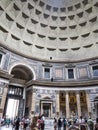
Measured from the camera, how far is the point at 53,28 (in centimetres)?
2836

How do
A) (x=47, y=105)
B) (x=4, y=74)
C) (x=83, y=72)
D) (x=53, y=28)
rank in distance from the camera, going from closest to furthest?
(x=4, y=74) → (x=47, y=105) → (x=83, y=72) → (x=53, y=28)

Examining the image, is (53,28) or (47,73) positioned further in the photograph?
(53,28)

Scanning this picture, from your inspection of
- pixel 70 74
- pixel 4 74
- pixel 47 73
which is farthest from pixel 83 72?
pixel 4 74

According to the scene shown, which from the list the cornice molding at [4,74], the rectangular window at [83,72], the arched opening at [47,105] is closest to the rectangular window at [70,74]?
the rectangular window at [83,72]

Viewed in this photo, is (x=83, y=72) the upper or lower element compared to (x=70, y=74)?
upper

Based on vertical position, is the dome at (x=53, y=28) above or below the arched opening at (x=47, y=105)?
above

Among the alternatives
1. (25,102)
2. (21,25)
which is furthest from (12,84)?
(21,25)

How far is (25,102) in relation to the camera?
2302 centimetres

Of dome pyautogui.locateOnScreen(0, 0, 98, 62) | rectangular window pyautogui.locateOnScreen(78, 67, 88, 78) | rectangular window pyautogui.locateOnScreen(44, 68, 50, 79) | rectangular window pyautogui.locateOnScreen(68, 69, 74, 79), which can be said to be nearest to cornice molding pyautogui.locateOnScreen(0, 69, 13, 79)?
dome pyautogui.locateOnScreen(0, 0, 98, 62)

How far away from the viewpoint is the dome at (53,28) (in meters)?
24.5

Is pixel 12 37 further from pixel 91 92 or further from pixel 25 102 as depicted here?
pixel 91 92

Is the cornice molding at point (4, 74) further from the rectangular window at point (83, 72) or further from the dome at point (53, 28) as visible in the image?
the rectangular window at point (83, 72)

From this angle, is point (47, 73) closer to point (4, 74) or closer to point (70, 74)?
point (70, 74)

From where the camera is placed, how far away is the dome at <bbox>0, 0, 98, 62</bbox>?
963 inches
